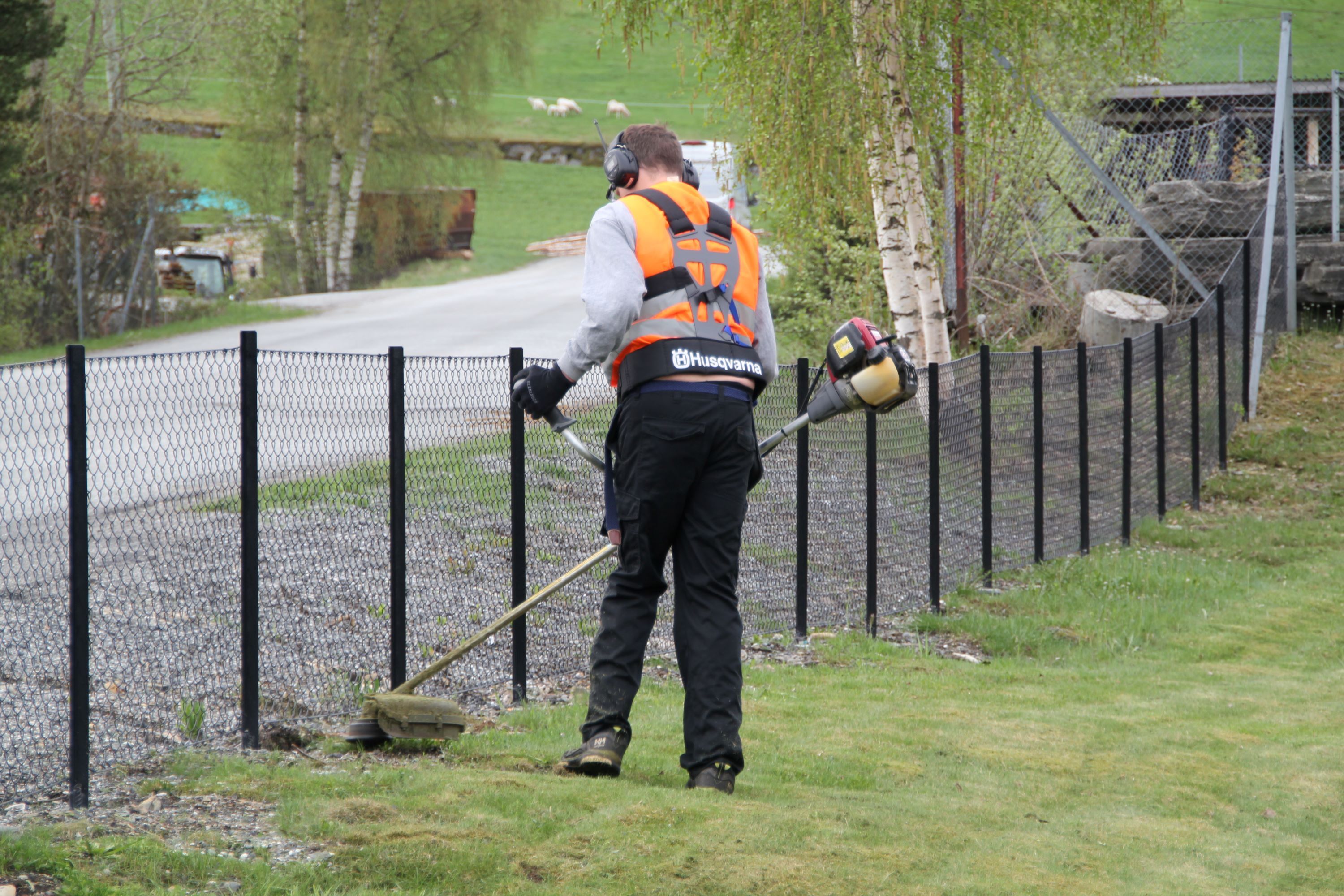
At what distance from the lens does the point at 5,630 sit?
192 inches

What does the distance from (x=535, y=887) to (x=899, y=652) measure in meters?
4.61

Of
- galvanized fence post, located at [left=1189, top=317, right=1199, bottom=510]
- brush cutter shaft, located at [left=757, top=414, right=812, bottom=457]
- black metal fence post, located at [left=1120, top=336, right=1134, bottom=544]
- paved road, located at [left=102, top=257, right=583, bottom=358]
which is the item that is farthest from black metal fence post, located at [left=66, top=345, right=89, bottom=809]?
galvanized fence post, located at [left=1189, top=317, right=1199, bottom=510]

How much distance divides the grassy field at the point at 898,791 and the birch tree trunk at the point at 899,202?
15.9 feet

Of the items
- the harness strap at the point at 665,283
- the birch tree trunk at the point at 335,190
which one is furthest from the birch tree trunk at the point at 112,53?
the harness strap at the point at 665,283

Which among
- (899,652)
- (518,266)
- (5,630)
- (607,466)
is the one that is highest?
(518,266)

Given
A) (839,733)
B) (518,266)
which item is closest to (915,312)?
(839,733)

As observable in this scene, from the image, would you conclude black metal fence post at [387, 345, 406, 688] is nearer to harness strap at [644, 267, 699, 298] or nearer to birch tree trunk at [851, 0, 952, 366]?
harness strap at [644, 267, 699, 298]

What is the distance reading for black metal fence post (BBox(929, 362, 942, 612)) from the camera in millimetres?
8859

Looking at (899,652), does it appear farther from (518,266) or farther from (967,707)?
(518,266)

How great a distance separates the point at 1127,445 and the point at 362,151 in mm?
26650

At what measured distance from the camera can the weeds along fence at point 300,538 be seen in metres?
4.73

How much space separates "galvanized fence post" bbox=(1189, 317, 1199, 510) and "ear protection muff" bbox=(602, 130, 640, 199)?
930cm

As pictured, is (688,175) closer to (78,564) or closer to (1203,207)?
(78,564)

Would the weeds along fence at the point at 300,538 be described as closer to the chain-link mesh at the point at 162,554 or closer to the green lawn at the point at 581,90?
the chain-link mesh at the point at 162,554
